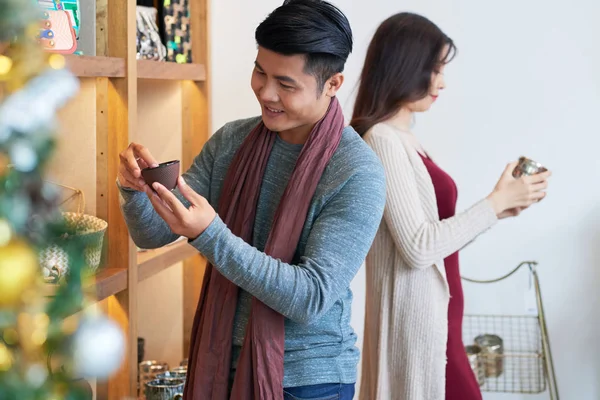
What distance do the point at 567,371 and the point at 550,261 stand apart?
41cm

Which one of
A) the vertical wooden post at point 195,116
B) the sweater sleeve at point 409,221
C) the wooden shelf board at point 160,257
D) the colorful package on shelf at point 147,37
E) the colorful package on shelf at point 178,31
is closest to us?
the sweater sleeve at point 409,221

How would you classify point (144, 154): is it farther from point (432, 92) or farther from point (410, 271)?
point (432, 92)

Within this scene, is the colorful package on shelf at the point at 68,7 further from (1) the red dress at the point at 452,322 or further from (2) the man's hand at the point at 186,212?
(1) the red dress at the point at 452,322

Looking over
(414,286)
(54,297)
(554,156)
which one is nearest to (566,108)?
(554,156)

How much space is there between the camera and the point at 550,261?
2984 mm

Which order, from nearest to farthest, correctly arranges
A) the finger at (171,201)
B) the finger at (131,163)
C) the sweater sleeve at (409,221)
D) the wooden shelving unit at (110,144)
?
the finger at (171,201) < the finger at (131,163) < the wooden shelving unit at (110,144) < the sweater sleeve at (409,221)

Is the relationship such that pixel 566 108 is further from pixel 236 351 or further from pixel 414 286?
pixel 236 351

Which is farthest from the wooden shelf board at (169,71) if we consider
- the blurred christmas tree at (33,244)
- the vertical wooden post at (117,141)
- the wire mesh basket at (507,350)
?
the blurred christmas tree at (33,244)

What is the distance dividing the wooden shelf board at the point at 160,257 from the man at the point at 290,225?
60 centimetres

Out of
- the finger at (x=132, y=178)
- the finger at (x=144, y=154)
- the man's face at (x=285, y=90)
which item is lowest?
the finger at (x=132, y=178)

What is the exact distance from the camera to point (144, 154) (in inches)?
50.2

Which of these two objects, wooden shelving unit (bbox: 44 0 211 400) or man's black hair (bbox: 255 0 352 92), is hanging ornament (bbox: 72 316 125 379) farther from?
wooden shelving unit (bbox: 44 0 211 400)

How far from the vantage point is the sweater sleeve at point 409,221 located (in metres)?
1.91

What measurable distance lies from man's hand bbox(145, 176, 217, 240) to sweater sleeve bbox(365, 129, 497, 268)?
0.83 metres
